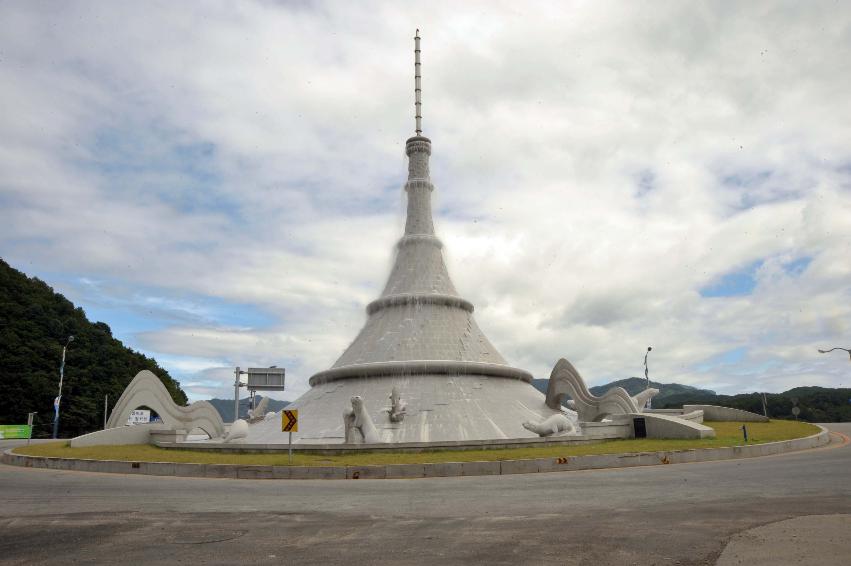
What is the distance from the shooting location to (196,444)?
28.4 metres

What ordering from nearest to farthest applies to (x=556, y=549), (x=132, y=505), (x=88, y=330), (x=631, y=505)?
(x=556, y=549) → (x=631, y=505) → (x=132, y=505) → (x=88, y=330)

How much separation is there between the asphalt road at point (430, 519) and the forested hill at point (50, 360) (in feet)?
179

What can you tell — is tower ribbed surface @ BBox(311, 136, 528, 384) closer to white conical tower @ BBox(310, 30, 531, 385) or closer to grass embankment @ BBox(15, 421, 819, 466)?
white conical tower @ BBox(310, 30, 531, 385)

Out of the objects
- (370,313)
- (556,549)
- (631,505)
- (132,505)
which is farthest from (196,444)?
(556,549)

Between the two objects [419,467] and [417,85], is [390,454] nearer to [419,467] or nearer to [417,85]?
[419,467]

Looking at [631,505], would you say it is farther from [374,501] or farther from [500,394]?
[500,394]

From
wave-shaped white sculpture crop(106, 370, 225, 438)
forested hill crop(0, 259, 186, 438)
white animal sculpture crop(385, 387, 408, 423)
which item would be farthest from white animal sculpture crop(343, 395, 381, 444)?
forested hill crop(0, 259, 186, 438)

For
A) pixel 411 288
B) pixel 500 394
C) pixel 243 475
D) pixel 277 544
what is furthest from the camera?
Result: pixel 411 288

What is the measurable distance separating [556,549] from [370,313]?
126ft

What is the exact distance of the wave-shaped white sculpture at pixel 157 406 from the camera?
3441cm

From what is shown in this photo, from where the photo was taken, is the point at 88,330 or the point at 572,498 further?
the point at 88,330

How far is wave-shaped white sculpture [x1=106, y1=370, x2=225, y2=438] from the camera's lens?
34406 millimetres

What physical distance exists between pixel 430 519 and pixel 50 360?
69.2m

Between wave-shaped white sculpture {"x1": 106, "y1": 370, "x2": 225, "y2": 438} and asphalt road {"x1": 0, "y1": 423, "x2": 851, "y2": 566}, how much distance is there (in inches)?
711
